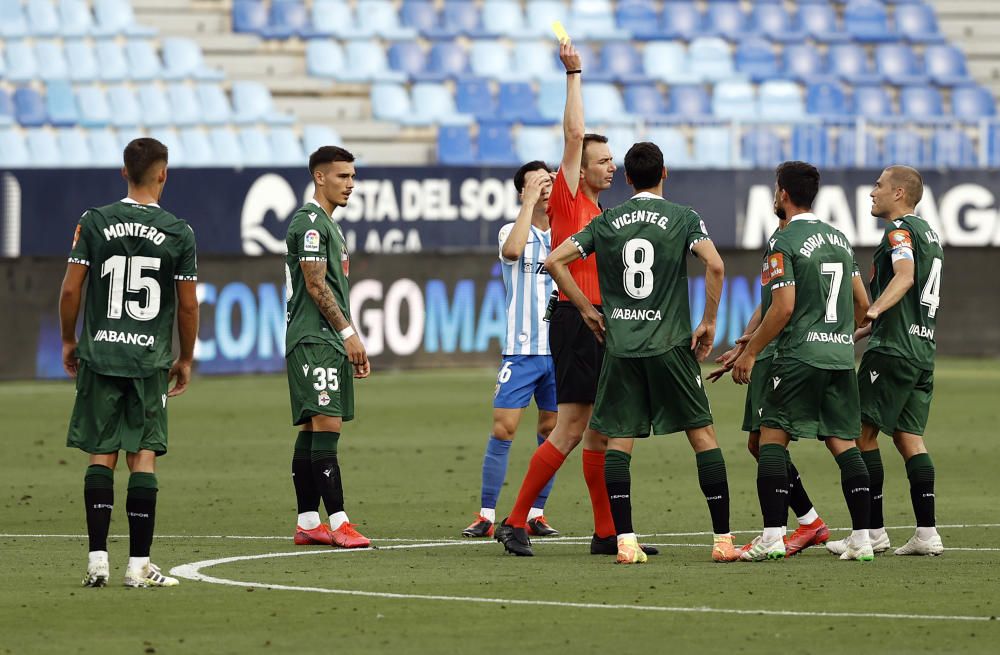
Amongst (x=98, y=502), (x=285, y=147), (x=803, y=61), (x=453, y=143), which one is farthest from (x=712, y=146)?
(x=98, y=502)

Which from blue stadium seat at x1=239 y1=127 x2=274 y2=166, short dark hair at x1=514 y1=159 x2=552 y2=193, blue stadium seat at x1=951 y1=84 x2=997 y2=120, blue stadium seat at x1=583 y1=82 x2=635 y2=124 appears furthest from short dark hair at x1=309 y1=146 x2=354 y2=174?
blue stadium seat at x1=951 y1=84 x2=997 y2=120

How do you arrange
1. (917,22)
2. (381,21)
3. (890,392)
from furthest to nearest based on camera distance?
Answer: (917,22)
(381,21)
(890,392)

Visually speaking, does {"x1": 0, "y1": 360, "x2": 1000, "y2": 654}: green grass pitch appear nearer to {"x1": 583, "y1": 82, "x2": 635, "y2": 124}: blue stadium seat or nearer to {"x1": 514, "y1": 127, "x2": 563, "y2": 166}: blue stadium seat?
{"x1": 514, "y1": 127, "x2": 563, "y2": 166}: blue stadium seat

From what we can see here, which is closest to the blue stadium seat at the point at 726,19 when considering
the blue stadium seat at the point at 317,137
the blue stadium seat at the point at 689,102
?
the blue stadium seat at the point at 689,102

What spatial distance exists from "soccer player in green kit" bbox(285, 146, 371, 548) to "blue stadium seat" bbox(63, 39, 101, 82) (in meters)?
18.3

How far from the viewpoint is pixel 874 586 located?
26.4 feet

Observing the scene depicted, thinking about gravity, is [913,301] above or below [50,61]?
below

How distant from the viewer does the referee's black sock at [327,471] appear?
32.6 ft

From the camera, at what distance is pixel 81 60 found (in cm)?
2773

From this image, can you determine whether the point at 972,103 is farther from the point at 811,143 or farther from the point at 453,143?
the point at 453,143

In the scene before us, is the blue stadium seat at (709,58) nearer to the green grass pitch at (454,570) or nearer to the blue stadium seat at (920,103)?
the blue stadium seat at (920,103)

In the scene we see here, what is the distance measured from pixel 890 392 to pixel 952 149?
62.1 feet

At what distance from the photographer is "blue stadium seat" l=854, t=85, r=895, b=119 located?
101 ft

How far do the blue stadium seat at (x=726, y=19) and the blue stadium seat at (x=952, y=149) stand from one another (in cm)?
526
